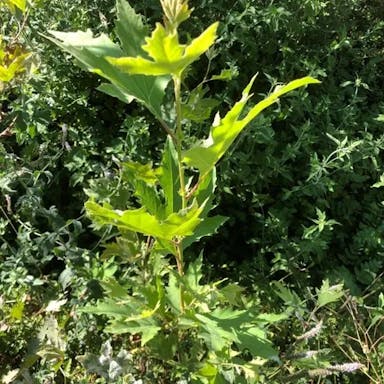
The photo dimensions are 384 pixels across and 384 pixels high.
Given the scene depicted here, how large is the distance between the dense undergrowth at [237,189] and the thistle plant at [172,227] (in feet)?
0.64

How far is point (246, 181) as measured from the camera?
2207 mm

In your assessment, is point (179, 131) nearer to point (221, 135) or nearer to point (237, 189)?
Answer: point (221, 135)

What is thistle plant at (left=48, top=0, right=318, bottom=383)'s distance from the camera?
126 centimetres

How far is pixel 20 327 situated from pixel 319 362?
3.07ft

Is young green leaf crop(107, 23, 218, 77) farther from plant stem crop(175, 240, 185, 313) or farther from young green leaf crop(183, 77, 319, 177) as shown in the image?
plant stem crop(175, 240, 185, 313)

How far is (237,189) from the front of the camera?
2.29m

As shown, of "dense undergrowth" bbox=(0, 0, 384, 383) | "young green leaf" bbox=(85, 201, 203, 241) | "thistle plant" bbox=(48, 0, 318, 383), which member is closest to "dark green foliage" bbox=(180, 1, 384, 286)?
Answer: "dense undergrowth" bbox=(0, 0, 384, 383)

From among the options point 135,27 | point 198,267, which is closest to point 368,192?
point 198,267

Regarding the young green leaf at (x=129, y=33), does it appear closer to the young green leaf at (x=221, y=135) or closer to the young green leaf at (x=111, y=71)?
the young green leaf at (x=111, y=71)

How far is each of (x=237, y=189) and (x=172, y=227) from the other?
3.27 ft

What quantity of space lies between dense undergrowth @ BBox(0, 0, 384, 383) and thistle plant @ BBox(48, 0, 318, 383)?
196 millimetres

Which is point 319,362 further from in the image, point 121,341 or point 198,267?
point 121,341

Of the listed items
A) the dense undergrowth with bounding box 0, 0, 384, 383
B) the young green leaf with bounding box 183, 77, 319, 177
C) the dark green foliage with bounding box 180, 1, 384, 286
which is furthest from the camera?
the dark green foliage with bounding box 180, 1, 384, 286

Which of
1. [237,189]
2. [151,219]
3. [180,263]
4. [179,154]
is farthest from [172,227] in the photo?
[237,189]
